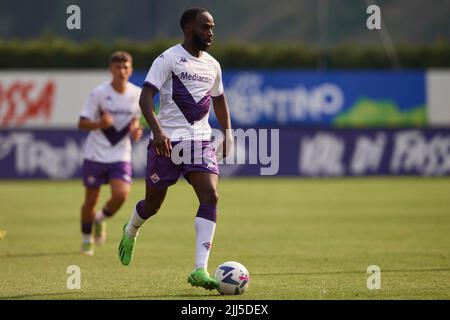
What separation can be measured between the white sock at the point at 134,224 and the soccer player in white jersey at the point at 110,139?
3365 mm

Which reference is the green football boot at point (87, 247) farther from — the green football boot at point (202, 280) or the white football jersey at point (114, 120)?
the green football boot at point (202, 280)

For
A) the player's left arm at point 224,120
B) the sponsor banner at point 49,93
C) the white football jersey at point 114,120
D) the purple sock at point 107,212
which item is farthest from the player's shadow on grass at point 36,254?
the sponsor banner at point 49,93

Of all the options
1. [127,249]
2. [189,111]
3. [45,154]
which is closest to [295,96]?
[45,154]

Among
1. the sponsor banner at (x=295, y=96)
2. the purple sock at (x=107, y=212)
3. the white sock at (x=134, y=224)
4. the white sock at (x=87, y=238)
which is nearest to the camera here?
the white sock at (x=134, y=224)

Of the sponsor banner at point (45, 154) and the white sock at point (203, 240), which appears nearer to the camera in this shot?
the white sock at point (203, 240)

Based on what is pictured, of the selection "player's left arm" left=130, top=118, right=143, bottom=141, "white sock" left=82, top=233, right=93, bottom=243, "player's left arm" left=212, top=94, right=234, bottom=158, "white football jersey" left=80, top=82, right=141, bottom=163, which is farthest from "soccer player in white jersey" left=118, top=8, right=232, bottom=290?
"white football jersey" left=80, top=82, right=141, bottom=163

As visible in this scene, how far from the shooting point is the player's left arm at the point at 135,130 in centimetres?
1356

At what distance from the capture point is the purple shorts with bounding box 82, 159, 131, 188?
545 inches

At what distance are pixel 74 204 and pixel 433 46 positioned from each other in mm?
18953

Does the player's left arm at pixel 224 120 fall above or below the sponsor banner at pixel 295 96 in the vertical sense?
below

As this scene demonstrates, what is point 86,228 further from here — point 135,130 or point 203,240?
point 203,240

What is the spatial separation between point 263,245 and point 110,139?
2676mm

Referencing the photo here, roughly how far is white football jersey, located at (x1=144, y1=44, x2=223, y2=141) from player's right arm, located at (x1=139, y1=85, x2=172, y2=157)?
18 cm
